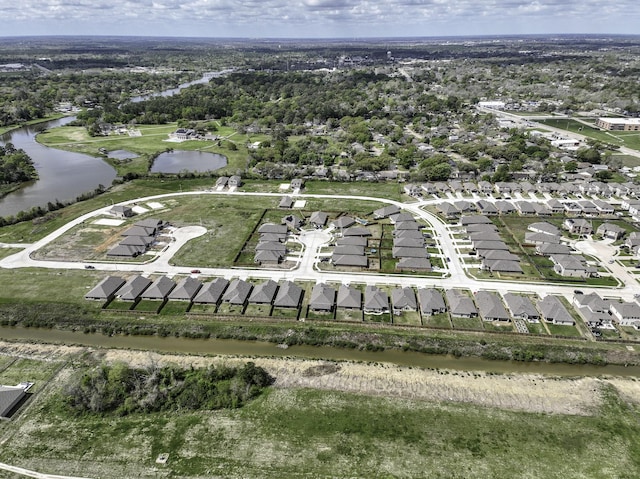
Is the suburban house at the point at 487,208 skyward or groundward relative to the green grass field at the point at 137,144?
groundward

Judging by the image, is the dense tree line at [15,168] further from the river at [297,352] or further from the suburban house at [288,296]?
the suburban house at [288,296]

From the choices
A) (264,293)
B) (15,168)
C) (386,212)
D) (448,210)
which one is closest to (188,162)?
(15,168)

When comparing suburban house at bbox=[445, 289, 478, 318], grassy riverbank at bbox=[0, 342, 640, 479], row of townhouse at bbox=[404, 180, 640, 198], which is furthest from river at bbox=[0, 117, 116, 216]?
suburban house at bbox=[445, 289, 478, 318]

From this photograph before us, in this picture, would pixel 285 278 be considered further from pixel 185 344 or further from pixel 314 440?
pixel 314 440

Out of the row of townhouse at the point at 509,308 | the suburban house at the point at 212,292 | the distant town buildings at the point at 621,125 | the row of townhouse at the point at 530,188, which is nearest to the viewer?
the row of townhouse at the point at 509,308

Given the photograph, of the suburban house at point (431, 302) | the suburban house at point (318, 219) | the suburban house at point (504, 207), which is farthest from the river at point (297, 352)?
the suburban house at point (504, 207)

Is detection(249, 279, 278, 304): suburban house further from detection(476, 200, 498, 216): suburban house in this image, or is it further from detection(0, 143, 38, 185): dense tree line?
detection(0, 143, 38, 185): dense tree line
